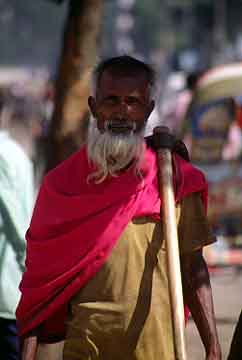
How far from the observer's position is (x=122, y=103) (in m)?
4.44

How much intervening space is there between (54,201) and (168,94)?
78.6 ft

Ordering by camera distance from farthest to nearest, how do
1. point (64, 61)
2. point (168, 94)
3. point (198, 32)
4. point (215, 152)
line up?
point (198, 32), point (168, 94), point (215, 152), point (64, 61)

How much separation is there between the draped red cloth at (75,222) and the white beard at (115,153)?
0.03 meters

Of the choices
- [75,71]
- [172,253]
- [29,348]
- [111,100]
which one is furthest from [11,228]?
[75,71]

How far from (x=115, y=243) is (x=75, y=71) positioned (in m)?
5.28

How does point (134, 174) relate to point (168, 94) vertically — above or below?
below

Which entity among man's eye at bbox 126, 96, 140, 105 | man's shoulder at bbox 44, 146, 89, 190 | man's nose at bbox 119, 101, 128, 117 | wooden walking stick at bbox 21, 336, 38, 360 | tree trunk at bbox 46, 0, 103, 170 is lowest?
wooden walking stick at bbox 21, 336, 38, 360

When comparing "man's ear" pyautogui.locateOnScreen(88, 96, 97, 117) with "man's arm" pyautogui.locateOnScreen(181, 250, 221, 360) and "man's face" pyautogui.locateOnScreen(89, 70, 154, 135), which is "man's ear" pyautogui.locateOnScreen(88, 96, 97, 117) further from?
"man's arm" pyautogui.locateOnScreen(181, 250, 221, 360)

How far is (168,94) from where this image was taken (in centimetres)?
2834

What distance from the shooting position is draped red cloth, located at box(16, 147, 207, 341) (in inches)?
172

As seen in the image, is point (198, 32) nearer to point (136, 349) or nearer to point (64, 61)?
point (64, 61)

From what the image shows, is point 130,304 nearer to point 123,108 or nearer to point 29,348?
point 29,348

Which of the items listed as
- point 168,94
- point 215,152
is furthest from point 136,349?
point 168,94

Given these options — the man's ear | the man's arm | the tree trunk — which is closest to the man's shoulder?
the man's ear
